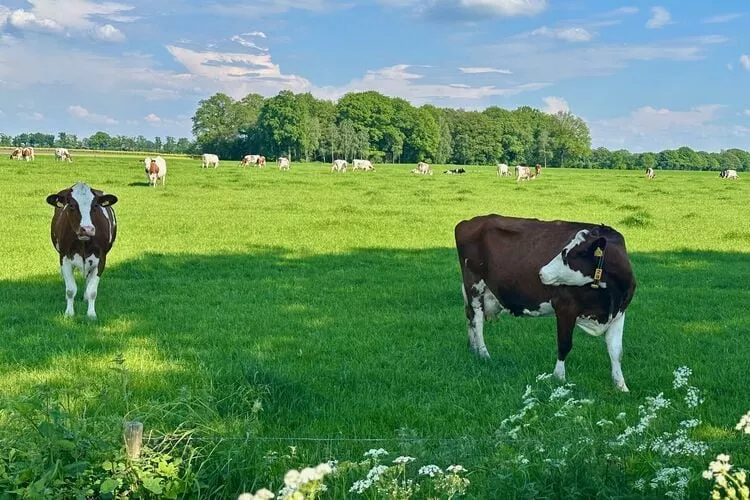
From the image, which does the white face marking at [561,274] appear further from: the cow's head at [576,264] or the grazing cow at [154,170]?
the grazing cow at [154,170]

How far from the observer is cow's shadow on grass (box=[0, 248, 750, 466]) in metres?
6.27

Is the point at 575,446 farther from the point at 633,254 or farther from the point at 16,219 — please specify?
the point at 16,219

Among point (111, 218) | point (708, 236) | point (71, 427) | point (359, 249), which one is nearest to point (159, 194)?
point (359, 249)

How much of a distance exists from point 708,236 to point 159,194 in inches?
811

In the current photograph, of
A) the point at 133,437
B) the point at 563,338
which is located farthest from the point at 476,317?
the point at 133,437

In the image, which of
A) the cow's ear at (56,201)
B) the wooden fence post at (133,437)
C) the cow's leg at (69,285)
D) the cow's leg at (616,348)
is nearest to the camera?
the wooden fence post at (133,437)

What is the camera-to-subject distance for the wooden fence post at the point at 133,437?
392 cm

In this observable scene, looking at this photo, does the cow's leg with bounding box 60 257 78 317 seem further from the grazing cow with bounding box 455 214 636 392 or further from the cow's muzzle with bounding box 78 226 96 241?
the grazing cow with bounding box 455 214 636 392

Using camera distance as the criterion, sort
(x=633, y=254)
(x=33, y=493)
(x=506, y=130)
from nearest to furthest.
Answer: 1. (x=33, y=493)
2. (x=633, y=254)
3. (x=506, y=130)

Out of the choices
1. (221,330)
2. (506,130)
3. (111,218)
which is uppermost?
(506,130)

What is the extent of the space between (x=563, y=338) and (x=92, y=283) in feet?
20.5

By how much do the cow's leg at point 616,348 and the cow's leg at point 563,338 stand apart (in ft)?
1.23

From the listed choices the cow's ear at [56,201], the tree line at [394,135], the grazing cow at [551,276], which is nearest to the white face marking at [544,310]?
the grazing cow at [551,276]

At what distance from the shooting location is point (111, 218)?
10883mm
